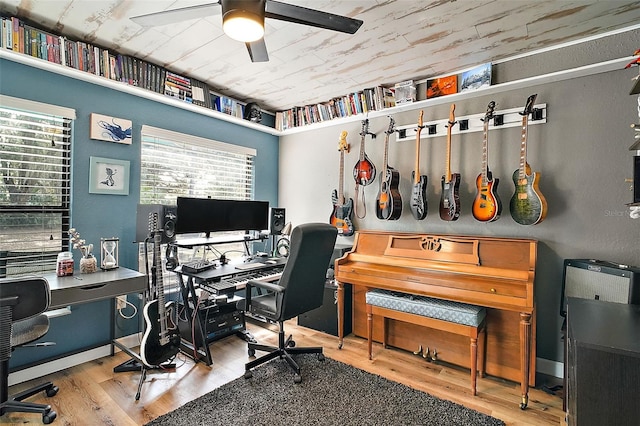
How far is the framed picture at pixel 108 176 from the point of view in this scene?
2.47 m

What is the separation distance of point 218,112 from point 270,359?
246 cm

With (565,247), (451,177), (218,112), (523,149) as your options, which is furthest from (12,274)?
(565,247)

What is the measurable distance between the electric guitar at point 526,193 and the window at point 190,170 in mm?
2764

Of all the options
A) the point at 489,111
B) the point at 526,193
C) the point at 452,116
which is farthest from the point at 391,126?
the point at 526,193

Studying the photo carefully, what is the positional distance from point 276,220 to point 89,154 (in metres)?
1.72

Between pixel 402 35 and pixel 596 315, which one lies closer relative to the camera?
pixel 596 315

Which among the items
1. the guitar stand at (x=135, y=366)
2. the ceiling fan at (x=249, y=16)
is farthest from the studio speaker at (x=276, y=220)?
the ceiling fan at (x=249, y=16)

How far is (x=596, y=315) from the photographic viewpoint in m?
1.31

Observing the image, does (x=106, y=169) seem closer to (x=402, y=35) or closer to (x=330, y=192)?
(x=330, y=192)

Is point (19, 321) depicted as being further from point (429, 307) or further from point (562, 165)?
point (562, 165)

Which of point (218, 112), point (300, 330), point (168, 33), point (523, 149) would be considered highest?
point (168, 33)

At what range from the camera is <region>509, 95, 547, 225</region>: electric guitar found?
229cm

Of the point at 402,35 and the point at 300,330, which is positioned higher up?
the point at 402,35

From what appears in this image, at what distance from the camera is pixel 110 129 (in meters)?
2.54
